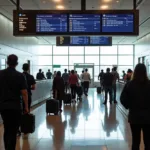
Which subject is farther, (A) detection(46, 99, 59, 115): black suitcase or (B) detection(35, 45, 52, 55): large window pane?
(B) detection(35, 45, 52, 55): large window pane

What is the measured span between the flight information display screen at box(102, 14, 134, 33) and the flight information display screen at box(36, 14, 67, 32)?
108cm

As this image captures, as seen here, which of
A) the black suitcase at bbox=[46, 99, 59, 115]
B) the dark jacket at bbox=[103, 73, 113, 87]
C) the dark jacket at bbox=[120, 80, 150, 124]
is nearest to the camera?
the dark jacket at bbox=[120, 80, 150, 124]

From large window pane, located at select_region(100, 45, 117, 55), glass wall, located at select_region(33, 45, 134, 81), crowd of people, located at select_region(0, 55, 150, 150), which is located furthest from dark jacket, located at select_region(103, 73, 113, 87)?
large window pane, located at select_region(100, 45, 117, 55)

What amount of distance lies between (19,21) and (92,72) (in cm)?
2550

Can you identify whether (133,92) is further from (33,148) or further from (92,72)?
(92,72)

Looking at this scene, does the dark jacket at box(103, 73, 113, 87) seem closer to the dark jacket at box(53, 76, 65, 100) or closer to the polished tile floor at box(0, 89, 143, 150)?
the dark jacket at box(53, 76, 65, 100)

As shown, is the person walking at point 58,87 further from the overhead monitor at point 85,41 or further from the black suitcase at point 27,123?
the overhead monitor at point 85,41

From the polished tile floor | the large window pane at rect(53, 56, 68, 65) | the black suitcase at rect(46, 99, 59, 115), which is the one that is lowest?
the polished tile floor

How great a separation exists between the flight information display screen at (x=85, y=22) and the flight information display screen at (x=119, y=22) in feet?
0.62

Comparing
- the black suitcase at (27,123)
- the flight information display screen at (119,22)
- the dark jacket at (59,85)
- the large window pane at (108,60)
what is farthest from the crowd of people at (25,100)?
the large window pane at (108,60)

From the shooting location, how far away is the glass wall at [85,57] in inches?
1293

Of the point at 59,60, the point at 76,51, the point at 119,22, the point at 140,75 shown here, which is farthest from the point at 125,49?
the point at 140,75

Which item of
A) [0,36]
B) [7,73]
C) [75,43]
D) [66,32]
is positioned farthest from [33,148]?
[75,43]

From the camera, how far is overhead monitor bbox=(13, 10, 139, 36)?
8398 millimetres
